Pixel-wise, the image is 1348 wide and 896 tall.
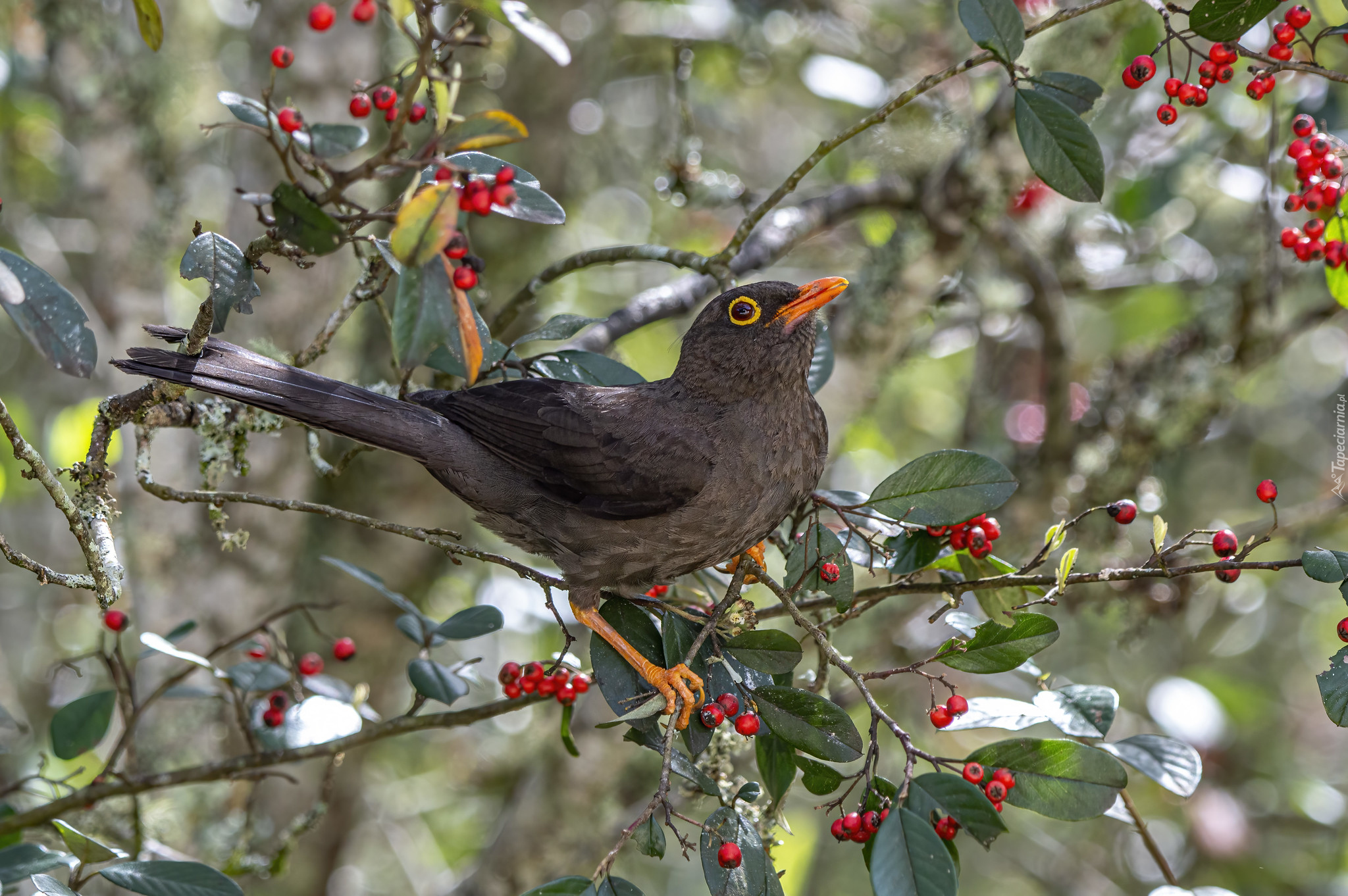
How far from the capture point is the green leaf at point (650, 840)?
100 inches

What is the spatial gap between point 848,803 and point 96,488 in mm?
5127

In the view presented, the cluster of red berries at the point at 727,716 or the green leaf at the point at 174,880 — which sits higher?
the cluster of red berries at the point at 727,716

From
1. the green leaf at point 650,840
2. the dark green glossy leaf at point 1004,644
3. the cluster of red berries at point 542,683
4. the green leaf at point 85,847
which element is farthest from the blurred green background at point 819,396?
the dark green glossy leaf at point 1004,644

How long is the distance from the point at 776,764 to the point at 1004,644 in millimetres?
749

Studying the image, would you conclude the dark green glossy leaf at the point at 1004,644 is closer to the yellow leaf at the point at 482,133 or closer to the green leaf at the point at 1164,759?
the green leaf at the point at 1164,759

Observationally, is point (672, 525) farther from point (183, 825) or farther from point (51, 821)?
point (183, 825)

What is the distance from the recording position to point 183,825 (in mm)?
5211

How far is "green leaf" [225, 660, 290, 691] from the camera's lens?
367 centimetres

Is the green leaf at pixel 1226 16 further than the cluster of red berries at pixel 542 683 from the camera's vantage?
No

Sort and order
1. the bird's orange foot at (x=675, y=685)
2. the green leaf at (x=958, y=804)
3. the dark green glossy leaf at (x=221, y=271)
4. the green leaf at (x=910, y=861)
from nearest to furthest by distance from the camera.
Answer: the green leaf at (x=910, y=861) → the green leaf at (x=958, y=804) → the dark green glossy leaf at (x=221, y=271) → the bird's orange foot at (x=675, y=685)

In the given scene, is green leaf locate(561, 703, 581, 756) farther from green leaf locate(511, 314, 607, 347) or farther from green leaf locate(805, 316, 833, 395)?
green leaf locate(805, 316, 833, 395)

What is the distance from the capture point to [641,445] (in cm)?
382

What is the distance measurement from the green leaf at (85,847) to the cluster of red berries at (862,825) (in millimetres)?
2188

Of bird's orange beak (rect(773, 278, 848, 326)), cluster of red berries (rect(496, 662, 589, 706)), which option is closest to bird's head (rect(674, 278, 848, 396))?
bird's orange beak (rect(773, 278, 848, 326))
